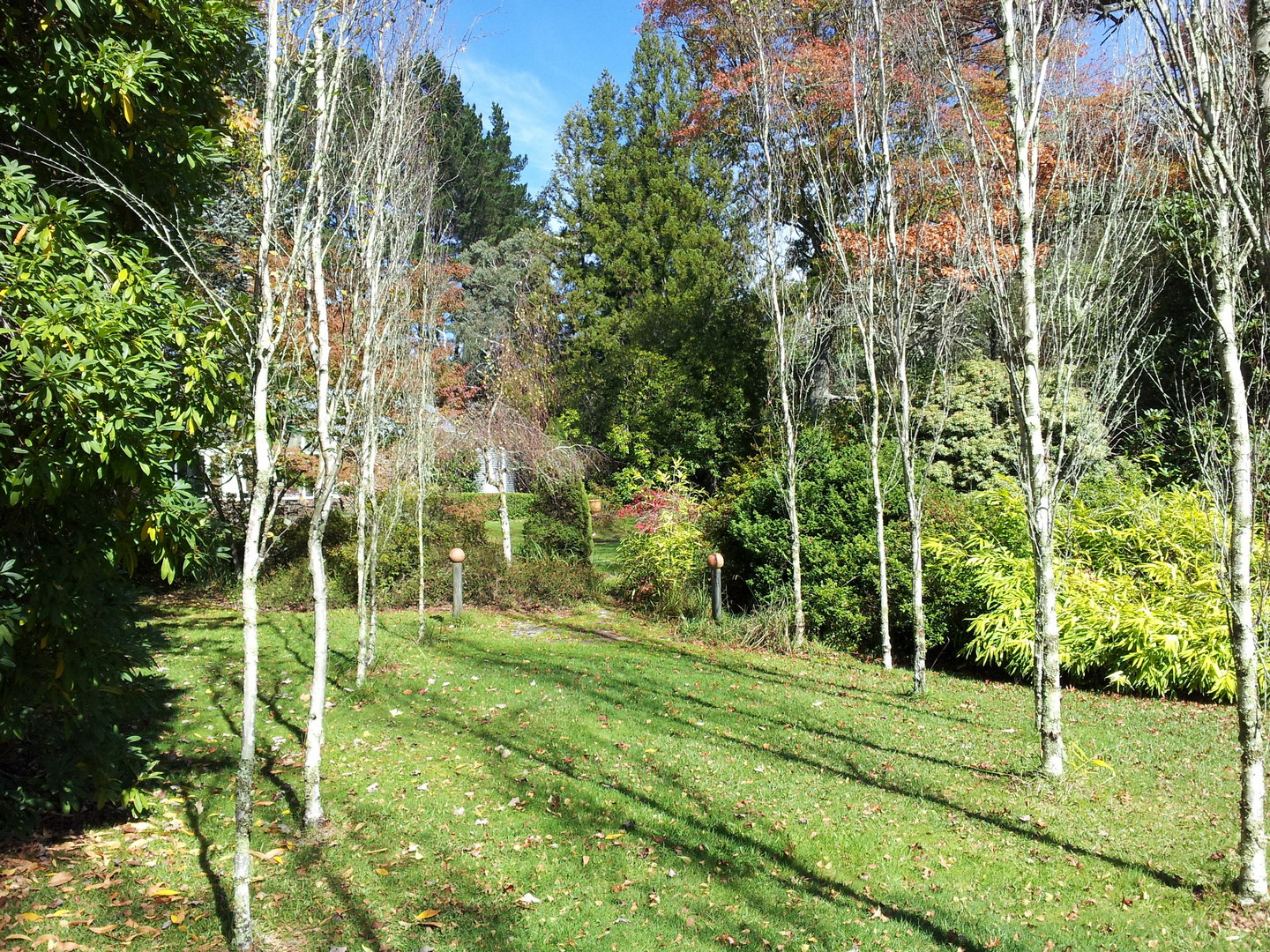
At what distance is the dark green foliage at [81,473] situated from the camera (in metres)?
3.34

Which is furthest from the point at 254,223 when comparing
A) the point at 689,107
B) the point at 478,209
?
the point at 478,209

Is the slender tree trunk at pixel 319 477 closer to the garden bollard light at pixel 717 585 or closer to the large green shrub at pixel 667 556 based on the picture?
the garden bollard light at pixel 717 585

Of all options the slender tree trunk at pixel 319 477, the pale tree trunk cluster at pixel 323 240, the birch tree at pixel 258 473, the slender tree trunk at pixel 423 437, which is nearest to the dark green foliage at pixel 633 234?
the slender tree trunk at pixel 423 437

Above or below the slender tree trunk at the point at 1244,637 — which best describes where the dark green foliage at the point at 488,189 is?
above

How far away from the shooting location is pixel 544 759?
5863 mm

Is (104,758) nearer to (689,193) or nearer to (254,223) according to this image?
(254,223)

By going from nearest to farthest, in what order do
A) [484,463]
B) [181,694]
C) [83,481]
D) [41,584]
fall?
1. [83,481]
2. [41,584]
3. [181,694]
4. [484,463]

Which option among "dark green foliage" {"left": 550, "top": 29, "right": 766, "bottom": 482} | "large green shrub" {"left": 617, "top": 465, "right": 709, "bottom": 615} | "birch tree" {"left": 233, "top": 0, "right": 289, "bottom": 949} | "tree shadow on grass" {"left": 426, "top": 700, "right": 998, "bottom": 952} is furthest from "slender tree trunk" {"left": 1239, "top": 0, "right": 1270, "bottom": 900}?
"dark green foliage" {"left": 550, "top": 29, "right": 766, "bottom": 482}

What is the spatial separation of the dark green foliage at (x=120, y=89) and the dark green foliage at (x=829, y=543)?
7.92 metres

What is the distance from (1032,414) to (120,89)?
18.2 feet

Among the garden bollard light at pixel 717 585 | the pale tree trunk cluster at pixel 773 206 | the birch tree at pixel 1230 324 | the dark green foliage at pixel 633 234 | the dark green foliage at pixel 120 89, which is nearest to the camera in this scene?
the birch tree at pixel 1230 324

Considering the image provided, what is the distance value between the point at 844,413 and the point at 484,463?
10.0 meters

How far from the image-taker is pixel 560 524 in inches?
585

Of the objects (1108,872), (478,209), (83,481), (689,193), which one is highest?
(478,209)
